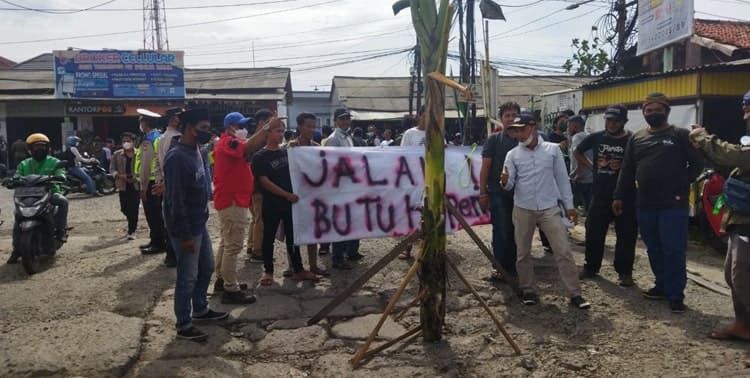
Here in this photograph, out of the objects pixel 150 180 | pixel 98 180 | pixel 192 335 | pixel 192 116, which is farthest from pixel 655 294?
pixel 98 180

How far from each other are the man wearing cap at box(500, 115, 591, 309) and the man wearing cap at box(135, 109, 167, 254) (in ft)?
13.3

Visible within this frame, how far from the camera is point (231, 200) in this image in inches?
201

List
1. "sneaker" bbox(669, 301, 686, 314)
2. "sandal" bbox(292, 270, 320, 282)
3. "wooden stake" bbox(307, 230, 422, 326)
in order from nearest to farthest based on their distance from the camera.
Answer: "wooden stake" bbox(307, 230, 422, 326), "sneaker" bbox(669, 301, 686, 314), "sandal" bbox(292, 270, 320, 282)

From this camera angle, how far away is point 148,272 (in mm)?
6379

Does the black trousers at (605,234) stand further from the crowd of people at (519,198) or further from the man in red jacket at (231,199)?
the man in red jacket at (231,199)

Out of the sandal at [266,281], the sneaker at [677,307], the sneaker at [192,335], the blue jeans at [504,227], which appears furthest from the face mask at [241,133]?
the sneaker at [677,307]

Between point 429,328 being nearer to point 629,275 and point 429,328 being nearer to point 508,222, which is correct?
point 508,222

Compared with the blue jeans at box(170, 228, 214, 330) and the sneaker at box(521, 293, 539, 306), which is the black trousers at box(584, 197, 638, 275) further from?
the blue jeans at box(170, 228, 214, 330)

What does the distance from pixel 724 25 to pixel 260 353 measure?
68.2 feet

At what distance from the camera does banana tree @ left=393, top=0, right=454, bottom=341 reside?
3.98 metres

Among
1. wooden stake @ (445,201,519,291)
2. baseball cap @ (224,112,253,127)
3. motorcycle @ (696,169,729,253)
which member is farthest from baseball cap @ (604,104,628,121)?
baseball cap @ (224,112,253,127)

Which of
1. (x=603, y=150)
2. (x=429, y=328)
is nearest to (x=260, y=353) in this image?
(x=429, y=328)

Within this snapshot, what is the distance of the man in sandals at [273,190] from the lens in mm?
5609

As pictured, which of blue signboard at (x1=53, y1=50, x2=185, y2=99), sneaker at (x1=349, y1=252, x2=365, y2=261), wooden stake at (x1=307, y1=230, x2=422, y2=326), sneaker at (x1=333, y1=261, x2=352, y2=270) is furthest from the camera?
blue signboard at (x1=53, y1=50, x2=185, y2=99)
